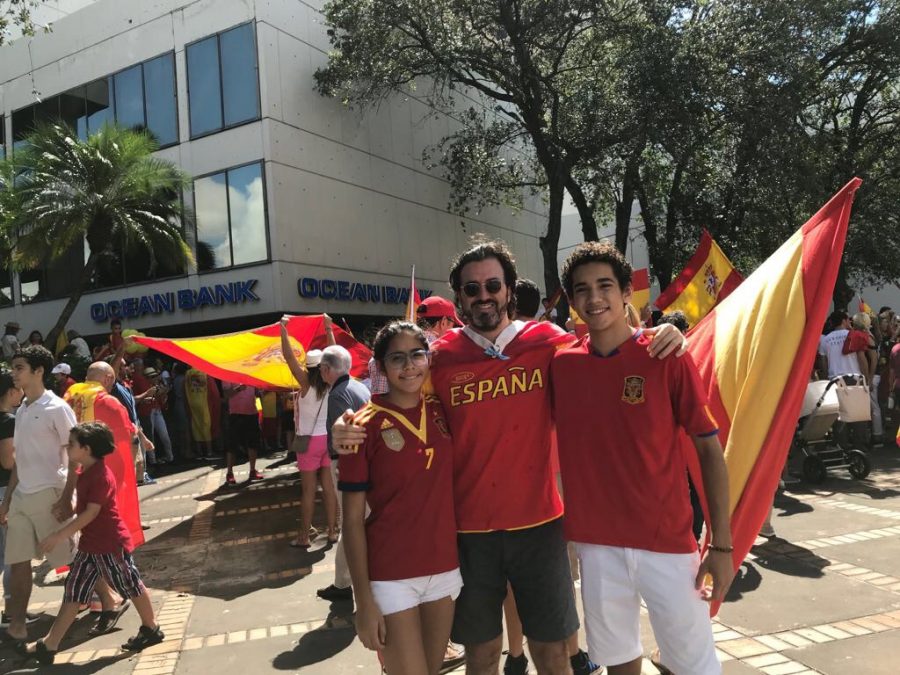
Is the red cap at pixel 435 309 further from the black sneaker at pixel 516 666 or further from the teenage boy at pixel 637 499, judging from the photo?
the black sneaker at pixel 516 666

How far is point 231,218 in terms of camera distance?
63.1ft

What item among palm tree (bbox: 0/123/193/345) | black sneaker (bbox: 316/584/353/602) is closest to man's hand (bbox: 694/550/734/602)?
black sneaker (bbox: 316/584/353/602)

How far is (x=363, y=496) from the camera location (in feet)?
8.66

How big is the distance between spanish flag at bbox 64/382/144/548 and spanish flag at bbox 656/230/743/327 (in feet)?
19.9

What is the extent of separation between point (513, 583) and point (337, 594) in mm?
2770

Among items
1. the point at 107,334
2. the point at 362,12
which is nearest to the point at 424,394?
the point at 362,12

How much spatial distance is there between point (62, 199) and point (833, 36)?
19.3 m

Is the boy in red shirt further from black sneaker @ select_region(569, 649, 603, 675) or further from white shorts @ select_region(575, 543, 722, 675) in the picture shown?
white shorts @ select_region(575, 543, 722, 675)

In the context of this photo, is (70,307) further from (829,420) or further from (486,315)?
(486,315)

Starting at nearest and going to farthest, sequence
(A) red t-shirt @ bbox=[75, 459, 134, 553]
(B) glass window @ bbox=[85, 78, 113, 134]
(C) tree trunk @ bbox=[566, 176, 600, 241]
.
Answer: (A) red t-shirt @ bbox=[75, 459, 134, 553] → (C) tree trunk @ bbox=[566, 176, 600, 241] → (B) glass window @ bbox=[85, 78, 113, 134]

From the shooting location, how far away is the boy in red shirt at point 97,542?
4.52 m

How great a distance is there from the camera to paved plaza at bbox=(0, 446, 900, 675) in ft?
12.9

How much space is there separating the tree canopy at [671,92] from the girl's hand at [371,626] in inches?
584

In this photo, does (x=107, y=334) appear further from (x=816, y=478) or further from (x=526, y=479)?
(x=526, y=479)
